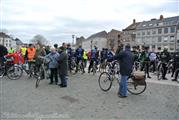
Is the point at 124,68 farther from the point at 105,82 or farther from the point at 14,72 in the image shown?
the point at 14,72

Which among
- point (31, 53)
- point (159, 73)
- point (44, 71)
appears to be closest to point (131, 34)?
point (159, 73)

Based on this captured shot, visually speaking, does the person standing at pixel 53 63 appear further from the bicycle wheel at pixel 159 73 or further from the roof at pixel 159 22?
the roof at pixel 159 22

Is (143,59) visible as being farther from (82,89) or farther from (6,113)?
(6,113)

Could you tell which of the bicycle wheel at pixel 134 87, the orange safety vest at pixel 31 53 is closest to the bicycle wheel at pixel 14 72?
the orange safety vest at pixel 31 53

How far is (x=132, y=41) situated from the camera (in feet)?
300

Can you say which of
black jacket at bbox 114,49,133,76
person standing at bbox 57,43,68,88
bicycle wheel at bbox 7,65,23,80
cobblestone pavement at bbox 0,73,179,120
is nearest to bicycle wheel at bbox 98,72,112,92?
cobblestone pavement at bbox 0,73,179,120

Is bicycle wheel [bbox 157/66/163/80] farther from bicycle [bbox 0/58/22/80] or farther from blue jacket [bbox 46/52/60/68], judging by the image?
bicycle [bbox 0/58/22/80]

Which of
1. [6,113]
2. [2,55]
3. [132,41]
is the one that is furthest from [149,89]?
[132,41]

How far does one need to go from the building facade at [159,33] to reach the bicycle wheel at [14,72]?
221ft

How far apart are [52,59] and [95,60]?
5.56m

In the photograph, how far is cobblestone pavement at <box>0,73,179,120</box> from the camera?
6234mm

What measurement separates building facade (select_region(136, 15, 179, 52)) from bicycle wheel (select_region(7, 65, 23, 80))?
67.4 meters

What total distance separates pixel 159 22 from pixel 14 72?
2997 inches

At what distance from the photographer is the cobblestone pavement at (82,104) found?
6234 mm
